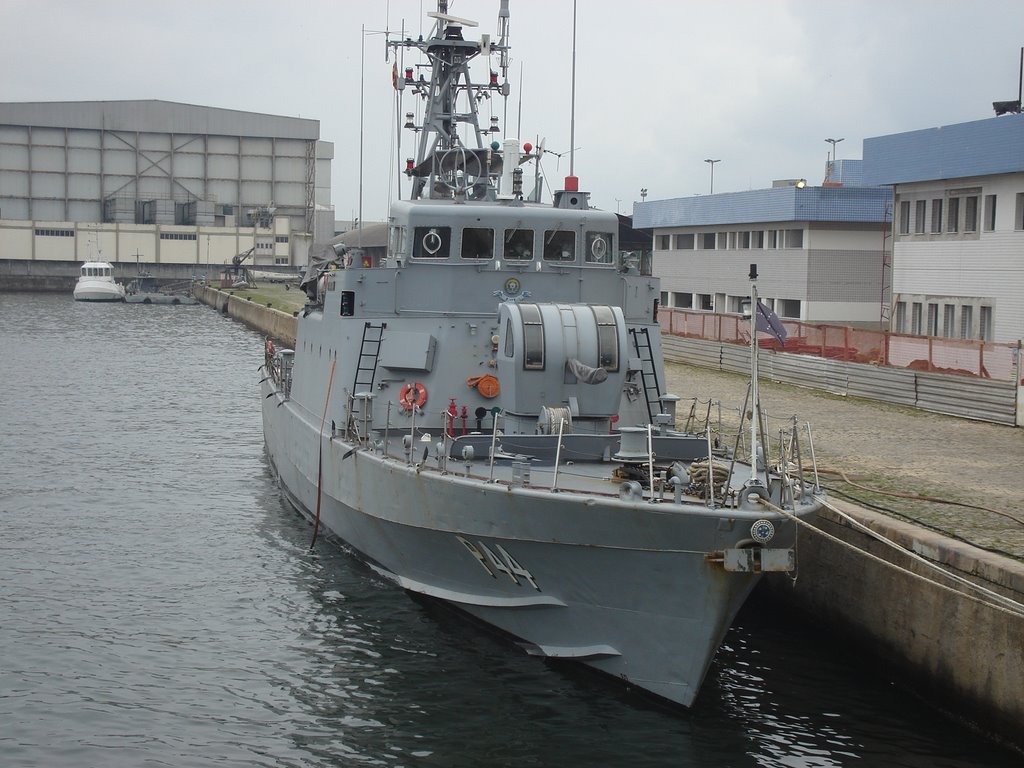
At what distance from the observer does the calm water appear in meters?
11.8

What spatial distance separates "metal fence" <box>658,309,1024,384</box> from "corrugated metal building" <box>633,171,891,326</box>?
149 inches

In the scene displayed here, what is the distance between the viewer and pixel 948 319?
31.1 metres

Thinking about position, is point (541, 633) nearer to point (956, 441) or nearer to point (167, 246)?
point (956, 441)

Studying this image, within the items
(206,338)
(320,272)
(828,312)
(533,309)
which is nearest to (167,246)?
(206,338)

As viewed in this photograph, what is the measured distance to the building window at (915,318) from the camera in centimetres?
3228

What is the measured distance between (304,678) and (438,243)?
6446 millimetres

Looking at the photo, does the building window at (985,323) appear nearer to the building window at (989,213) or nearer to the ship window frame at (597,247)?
the building window at (989,213)

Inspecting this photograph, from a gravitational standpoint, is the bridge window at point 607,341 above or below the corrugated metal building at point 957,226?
below

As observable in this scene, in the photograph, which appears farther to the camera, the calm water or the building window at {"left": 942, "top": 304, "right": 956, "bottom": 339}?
the building window at {"left": 942, "top": 304, "right": 956, "bottom": 339}

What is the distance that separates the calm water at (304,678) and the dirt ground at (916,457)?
2094 millimetres

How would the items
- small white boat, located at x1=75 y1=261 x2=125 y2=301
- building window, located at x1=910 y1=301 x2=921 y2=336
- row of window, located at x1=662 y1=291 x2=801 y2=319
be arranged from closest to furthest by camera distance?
1. building window, located at x1=910 y1=301 x2=921 y2=336
2. row of window, located at x1=662 y1=291 x2=801 y2=319
3. small white boat, located at x1=75 y1=261 x2=125 y2=301

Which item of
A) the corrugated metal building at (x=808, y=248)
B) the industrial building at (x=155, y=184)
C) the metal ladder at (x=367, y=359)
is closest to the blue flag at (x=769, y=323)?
the metal ladder at (x=367, y=359)

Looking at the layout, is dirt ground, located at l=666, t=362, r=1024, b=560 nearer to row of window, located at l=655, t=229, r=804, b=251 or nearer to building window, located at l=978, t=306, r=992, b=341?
building window, located at l=978, t=306, r=992, b=341

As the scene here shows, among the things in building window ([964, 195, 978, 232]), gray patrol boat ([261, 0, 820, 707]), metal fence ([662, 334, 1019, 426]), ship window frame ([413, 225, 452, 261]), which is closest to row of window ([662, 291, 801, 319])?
metal fence ([662, 334, 1019, 426])
